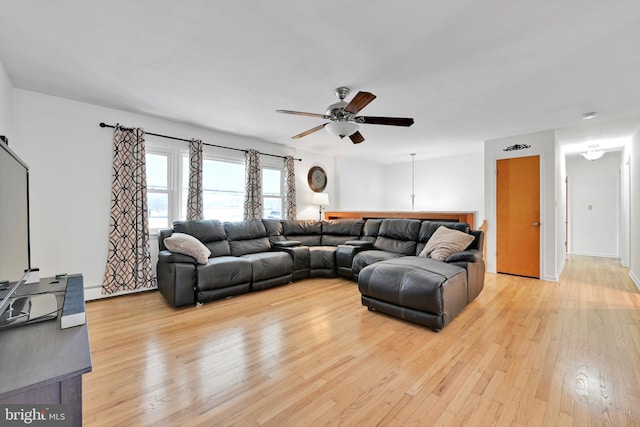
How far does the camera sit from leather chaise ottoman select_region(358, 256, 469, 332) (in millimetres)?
2504

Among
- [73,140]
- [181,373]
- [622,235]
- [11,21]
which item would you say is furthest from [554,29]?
[622,235]

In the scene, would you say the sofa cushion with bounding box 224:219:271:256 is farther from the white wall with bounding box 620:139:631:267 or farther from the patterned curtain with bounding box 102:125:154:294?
the white wall with bounding box 620:139:631:267

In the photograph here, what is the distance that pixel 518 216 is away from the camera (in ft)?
15.4

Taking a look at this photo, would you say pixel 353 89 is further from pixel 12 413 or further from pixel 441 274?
pixel 12 413

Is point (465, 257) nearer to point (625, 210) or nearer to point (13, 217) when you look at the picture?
point (13, 217)

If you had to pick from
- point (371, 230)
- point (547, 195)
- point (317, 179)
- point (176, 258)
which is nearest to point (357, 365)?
point (176, 258)

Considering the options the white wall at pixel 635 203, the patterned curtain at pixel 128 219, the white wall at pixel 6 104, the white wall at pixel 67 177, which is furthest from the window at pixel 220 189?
the white wall at pixel 635 203

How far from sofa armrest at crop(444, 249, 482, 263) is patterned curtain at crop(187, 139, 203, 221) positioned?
3.58 meters

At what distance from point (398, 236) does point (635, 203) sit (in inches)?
143

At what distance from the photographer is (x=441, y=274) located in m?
2.67

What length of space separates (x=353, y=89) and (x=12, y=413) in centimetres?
311

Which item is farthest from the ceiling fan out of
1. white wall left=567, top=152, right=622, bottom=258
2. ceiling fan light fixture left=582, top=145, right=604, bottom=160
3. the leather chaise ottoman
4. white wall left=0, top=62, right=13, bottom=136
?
white wall left=567, top=152, right=622, bottom=258

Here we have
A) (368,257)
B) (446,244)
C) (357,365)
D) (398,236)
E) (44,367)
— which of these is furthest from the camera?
(398,236)

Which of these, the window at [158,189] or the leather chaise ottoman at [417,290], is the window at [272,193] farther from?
the leather chaise ottoman at [417,290]
